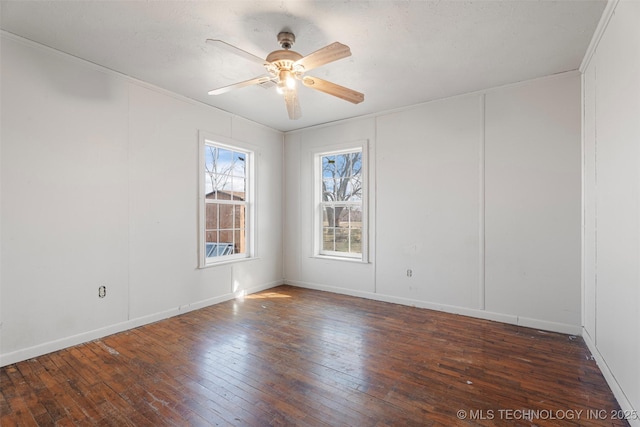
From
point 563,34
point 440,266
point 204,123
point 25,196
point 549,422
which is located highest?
point 563,34

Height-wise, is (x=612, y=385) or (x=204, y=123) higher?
(x=204, y=123)

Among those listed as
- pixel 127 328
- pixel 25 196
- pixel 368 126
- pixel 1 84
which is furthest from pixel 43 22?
pixel 368 126

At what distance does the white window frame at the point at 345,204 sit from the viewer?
14.6 feet

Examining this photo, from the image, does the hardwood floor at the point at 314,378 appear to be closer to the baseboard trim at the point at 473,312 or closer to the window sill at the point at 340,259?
the baseboard trim at the point at 473,312

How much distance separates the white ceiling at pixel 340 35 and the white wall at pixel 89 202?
0.31 metres

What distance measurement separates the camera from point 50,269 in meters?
2.69

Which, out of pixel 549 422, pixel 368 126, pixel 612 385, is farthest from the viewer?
pixel 368 126

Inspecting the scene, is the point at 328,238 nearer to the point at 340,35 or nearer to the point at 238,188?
the point at 238,188

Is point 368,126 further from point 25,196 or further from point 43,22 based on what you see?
point 25,196

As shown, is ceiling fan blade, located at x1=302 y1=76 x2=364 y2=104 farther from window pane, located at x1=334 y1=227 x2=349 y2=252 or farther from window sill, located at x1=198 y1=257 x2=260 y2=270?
window sill, located at x1=198 y1=257 x2=260 y2=270

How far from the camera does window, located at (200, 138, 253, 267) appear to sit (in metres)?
4.17

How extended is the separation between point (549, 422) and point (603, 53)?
2.63m

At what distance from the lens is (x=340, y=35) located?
2.48 m

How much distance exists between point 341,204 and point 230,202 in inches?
66.2
